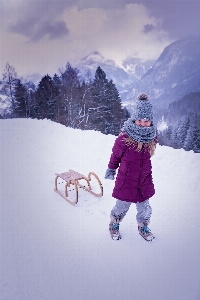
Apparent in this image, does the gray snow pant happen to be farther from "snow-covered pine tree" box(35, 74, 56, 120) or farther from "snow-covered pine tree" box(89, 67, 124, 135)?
"snow-covered pine tree" box(35, 74, 56, 120)

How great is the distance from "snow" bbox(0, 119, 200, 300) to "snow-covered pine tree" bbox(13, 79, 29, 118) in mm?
21175

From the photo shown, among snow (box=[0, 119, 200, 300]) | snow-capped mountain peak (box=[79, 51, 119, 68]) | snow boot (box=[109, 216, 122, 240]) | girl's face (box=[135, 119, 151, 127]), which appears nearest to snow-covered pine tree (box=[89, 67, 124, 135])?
snow-capped mountain peak (box=[79, 51, 119, 68])

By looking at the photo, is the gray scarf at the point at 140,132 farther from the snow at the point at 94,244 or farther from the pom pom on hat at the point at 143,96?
the snow at the point at 94,244

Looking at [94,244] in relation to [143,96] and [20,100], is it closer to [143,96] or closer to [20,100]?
[143,96]

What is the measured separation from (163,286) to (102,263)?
786 millimetres

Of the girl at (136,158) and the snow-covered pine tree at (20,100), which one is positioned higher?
the snow-covered pine tree at (20,100)

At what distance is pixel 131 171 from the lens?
2723 millimetres

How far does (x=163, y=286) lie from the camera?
2404 mm

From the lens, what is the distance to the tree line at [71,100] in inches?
807

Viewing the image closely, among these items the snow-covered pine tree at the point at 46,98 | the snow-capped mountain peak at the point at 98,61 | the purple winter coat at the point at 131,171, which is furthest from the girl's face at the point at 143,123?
the snow-covered pine tree at the point at 46,98

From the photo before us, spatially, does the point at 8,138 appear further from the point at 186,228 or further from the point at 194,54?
the point at 194,54

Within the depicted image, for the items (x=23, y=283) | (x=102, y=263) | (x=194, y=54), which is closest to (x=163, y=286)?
(x=102, y=263)

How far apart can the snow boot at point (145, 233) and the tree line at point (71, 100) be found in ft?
57.3

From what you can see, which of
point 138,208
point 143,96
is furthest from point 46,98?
point 138,208
